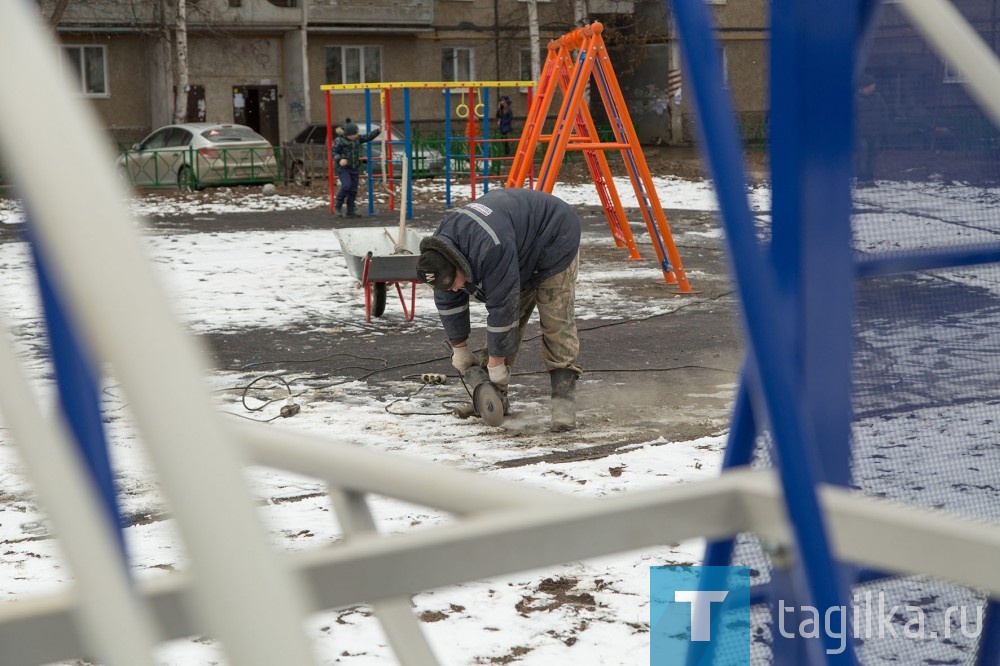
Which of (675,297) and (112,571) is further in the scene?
(675,297)

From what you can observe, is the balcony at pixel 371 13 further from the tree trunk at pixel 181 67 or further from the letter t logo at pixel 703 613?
the letter t logo at pixel 703 613

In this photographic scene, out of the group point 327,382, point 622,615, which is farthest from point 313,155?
point 622,615

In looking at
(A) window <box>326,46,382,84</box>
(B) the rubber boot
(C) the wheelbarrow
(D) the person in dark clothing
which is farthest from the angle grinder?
(A) window <box>326,46,382,84</box>

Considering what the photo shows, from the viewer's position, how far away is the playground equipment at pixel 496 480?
606 mm

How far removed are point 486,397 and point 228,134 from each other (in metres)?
17.8

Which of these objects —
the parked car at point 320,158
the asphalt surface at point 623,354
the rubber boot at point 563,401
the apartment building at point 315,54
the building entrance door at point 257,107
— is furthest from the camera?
the building entrance door at point 257,107

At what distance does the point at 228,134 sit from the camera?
2269 centimetres

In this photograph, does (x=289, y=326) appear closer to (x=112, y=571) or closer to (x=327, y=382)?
(x=327, y=382)

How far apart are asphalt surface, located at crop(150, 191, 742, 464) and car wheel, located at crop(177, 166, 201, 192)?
12.2 m

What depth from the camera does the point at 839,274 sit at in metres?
1.86

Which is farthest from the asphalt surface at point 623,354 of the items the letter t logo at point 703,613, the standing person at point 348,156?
the standing person at point 348,156

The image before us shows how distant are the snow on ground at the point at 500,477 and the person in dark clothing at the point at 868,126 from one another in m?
0.04

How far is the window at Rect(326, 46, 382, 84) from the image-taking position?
33812mm

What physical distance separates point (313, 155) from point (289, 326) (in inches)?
591
